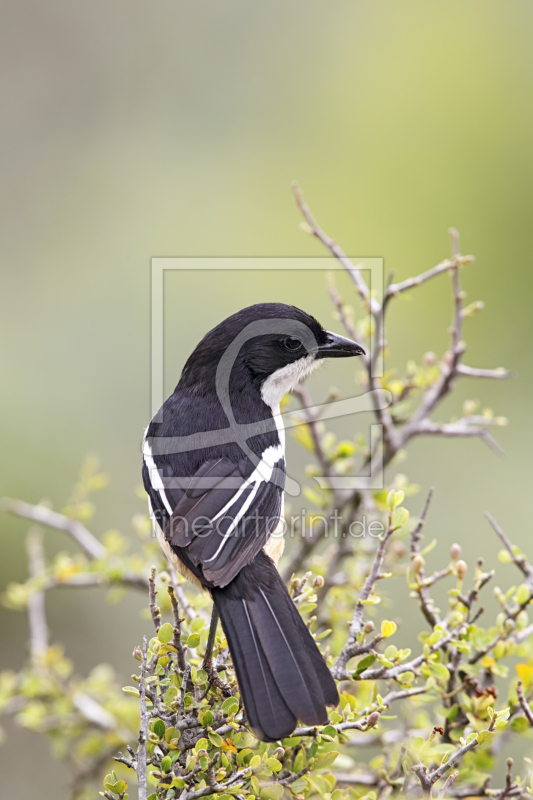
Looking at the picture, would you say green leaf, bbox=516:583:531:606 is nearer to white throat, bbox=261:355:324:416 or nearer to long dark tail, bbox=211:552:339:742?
long dark tail, bbox=211:552:339:742

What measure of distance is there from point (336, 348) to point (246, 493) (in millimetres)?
901

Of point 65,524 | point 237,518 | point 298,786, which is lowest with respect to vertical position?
point 298,786

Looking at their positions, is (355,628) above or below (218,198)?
below

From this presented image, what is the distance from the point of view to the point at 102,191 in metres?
7.21

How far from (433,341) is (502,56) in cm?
296

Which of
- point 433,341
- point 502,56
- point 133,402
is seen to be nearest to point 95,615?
point 133,402

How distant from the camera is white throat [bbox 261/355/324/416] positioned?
307 centimetres

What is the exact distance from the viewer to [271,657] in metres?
2.01

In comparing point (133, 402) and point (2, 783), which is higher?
point (133, 402)

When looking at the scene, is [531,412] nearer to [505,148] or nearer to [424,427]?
[505,148]

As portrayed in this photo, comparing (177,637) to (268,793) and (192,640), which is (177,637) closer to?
(192,640)

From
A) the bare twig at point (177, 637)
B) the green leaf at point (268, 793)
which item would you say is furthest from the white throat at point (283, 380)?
the green leaf at point (268, 793)

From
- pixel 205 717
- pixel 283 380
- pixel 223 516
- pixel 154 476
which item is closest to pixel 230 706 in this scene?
pixel 205 717

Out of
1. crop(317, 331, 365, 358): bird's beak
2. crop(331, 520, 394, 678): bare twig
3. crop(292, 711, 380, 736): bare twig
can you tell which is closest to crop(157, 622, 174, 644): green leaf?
crop(292, 711, 380, 736): bare twig
